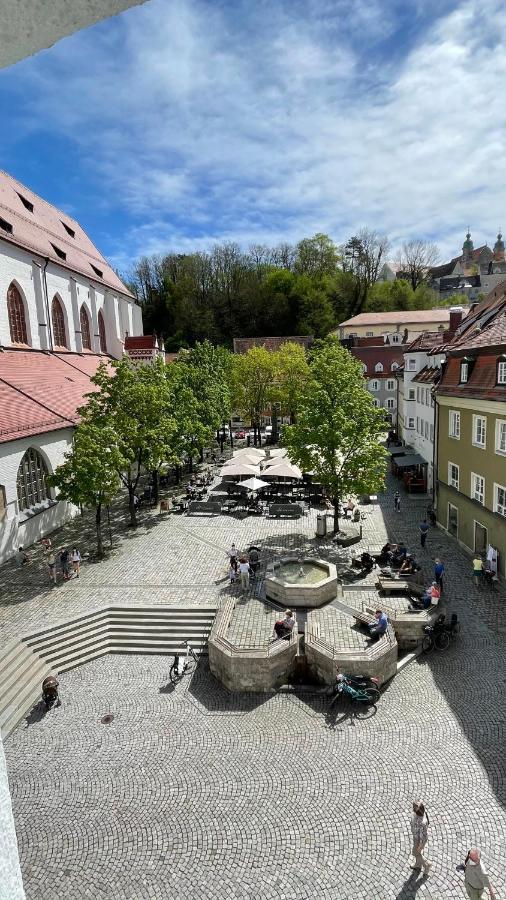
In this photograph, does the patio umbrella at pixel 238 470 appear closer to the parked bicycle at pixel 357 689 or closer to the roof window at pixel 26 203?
the parked bicycle at pixel 357 689

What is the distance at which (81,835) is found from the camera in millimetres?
10383

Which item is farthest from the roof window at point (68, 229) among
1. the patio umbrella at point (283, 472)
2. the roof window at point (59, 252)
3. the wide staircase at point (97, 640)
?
the wide staircase at point (97, 640)

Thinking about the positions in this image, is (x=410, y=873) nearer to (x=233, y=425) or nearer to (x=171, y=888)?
(x=171, y=888)

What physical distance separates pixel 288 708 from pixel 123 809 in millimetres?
4837

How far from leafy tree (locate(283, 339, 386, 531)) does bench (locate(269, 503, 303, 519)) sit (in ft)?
13.1

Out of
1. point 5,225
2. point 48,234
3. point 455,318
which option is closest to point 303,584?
point 455,318

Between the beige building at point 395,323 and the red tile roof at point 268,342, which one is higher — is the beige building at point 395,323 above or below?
above

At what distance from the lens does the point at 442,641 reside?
52.6 ft

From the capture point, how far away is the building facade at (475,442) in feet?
65.6

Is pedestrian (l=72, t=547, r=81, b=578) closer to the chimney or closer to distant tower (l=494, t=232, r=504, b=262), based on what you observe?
the chimney

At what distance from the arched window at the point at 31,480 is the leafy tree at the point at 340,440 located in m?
12.1

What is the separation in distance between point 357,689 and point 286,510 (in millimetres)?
15472

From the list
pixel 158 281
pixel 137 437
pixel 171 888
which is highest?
pixel 158 281

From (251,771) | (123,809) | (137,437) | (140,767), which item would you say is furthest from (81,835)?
(137,437)
